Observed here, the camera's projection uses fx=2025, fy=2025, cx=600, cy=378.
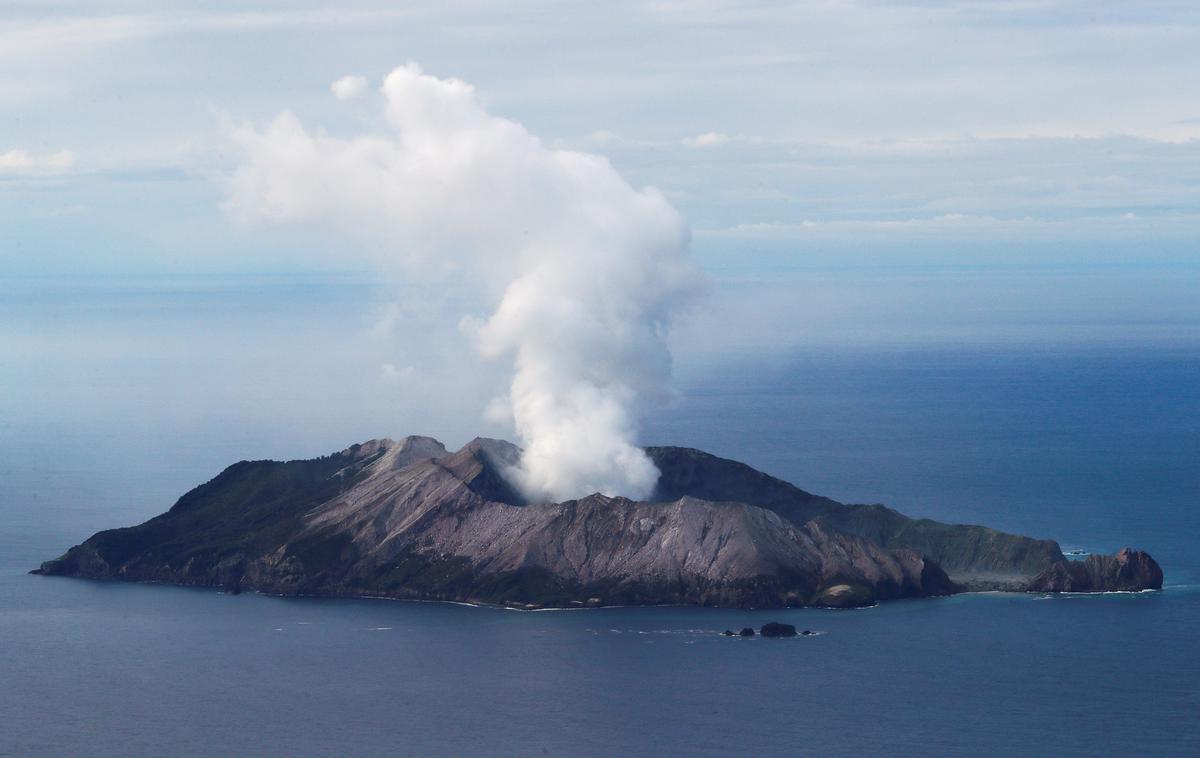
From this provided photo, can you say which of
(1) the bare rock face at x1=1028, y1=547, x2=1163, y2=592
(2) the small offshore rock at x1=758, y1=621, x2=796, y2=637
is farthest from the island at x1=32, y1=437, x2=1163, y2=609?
(2) the small offshore rock at x1=758, y1=621, x2=796, y2=637

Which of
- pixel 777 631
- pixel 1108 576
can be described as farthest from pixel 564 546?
pixel 1108 576

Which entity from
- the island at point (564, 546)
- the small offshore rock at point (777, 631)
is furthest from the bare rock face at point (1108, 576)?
the small offshore rock at point (777, 631)

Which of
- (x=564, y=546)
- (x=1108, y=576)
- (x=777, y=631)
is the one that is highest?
(x=564, y=546)

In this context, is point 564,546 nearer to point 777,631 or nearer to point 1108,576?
point 777,631

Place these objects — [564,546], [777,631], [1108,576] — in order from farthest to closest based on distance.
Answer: [564,546] < [1108,576] < [777,631]

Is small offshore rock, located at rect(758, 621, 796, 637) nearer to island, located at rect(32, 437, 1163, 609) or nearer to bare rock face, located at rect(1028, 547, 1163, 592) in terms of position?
island, located at rect(32, 437, 1163, 609)

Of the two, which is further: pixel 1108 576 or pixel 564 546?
pixel 564 546
